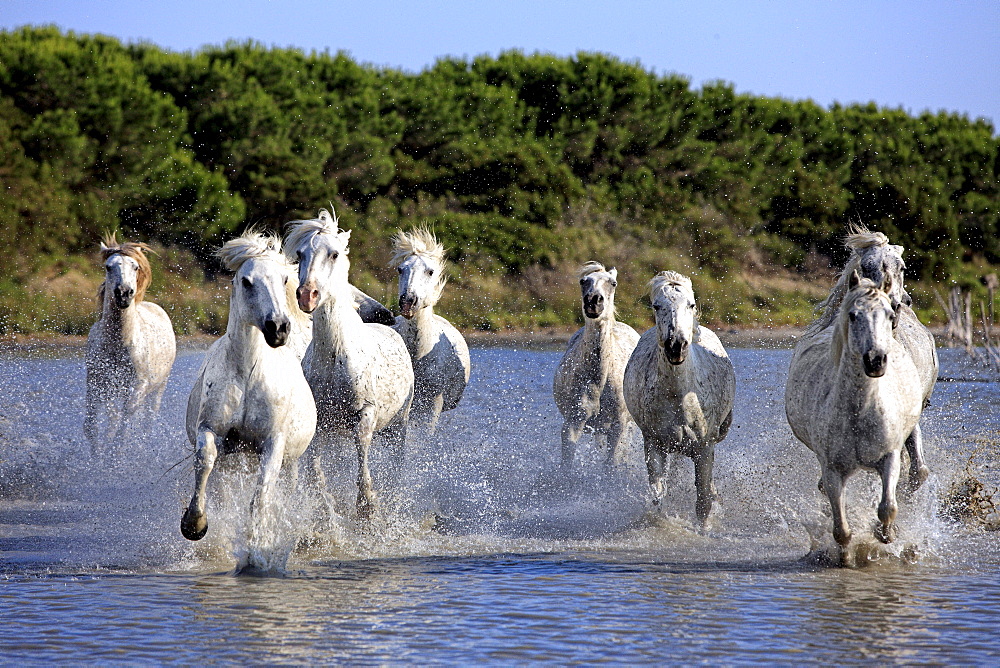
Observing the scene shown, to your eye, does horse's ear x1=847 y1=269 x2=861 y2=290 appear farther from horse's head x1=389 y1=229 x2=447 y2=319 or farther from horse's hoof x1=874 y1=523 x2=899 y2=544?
horse's head x1=389 y1=229 x2=447 y2=319

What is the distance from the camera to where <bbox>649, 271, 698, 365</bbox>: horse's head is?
7.08 meters

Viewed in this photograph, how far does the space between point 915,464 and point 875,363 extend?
6.23 feet

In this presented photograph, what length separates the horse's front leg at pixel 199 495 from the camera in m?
6.01

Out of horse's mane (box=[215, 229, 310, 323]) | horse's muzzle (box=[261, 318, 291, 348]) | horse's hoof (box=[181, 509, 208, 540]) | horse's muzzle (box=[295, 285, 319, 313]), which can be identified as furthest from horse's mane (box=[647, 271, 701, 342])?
horse's hoof (box=[181, 509, 208, 540])

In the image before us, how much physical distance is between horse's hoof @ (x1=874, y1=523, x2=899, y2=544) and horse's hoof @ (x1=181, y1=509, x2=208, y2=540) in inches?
135

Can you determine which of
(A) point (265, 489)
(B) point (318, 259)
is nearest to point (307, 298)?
(B) point (318, 259)

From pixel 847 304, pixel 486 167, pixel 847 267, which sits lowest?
pixel 847 304

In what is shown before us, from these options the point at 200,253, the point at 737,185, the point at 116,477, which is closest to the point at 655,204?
the point at 737,185

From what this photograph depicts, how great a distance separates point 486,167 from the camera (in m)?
31.8

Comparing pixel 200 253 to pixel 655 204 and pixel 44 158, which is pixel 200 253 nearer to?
→ pixel 44 158

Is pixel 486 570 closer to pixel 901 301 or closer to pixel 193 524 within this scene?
pixel 193 524

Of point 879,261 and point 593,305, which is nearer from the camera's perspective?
point 879,261

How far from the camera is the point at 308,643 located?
522 centimetres

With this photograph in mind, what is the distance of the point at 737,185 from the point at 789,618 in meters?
29.5
